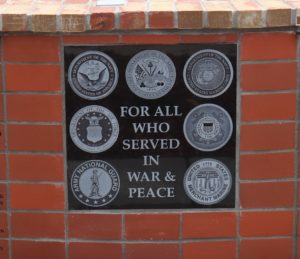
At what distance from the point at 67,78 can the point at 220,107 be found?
0.75 m

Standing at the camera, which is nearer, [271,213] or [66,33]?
[66,33]

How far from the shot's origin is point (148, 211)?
10.0 ft

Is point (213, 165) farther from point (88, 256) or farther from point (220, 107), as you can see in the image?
point (88, 256)

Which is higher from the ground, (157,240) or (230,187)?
(230,187)

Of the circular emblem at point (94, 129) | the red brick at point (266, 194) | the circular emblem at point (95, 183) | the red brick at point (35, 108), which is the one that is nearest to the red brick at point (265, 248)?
the red brick at point (266, 194)

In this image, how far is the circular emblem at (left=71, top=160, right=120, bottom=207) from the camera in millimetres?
3027

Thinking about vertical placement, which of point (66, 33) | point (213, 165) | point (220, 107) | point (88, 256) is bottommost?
point (88, 256)

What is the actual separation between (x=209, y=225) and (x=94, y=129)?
0.74 meters

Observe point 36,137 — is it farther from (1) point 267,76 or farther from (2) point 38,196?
(1) point 267,76

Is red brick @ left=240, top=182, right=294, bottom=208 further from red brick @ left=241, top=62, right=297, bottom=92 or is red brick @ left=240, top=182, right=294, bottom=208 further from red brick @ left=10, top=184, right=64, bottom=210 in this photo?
red brick @ left=10, top=184, right=64, bottom=210

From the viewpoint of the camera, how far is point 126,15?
9.29ft

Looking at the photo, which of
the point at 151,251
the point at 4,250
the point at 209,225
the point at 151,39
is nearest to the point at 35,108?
the point at 151,39

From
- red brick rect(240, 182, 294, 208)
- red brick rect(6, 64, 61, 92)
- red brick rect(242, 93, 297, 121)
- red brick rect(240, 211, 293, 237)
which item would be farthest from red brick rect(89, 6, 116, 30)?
red brick rect(240, 211, 293, 237)

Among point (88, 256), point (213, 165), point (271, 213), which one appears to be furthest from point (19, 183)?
point (271, 213)
